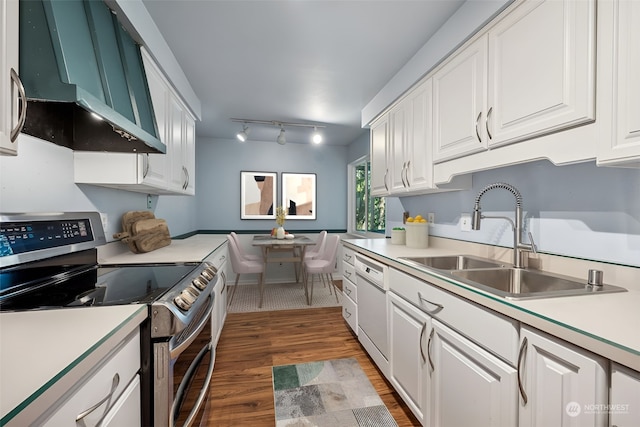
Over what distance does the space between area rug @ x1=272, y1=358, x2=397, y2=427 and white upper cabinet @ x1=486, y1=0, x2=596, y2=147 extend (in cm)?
165

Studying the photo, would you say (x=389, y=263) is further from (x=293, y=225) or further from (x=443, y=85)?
(x=293, y=225)

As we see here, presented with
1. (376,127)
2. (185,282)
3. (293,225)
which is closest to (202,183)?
(293,225)

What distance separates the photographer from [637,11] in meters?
0.84

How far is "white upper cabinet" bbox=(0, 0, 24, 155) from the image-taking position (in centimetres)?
73

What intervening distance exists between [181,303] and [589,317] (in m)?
1.33

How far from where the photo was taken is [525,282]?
1.40m

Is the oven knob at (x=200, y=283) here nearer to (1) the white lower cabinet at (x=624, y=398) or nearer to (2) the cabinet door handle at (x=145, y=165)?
(2) the cabinet door handle at (x=145, y=165)

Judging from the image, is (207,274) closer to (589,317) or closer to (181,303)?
(181,303)

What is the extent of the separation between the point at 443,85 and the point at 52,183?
2244mm

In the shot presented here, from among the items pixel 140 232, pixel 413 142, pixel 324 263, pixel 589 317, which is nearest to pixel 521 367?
pixel 589 317

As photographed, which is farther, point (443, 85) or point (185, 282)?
point (443, 85)

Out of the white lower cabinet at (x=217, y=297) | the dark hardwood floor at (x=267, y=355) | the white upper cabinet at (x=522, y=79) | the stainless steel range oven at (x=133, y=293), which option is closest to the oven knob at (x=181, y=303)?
the stainless steel range oven at (x=133, y=293)

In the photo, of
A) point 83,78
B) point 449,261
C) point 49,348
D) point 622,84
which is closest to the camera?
point 49,348

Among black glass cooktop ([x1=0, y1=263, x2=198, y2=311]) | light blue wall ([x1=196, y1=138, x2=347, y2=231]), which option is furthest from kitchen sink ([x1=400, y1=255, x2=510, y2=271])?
light blue wall ([x1=196, y1=138, x2=347, y2=231])
